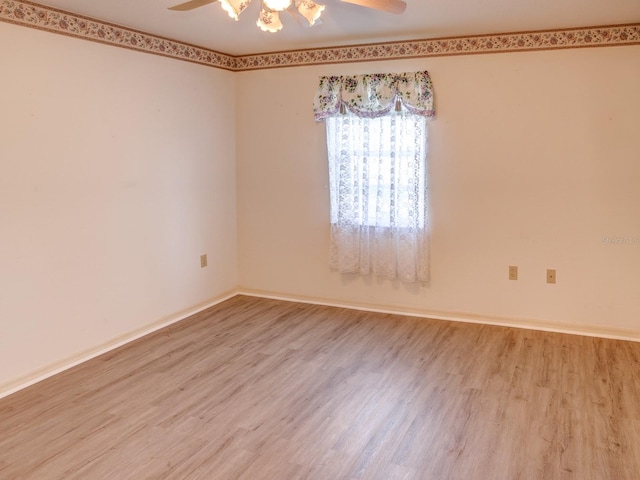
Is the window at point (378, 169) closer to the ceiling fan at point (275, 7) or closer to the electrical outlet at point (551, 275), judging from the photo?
the electrical outlet at point (551, 275)

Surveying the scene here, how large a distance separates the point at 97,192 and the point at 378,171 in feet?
7.21

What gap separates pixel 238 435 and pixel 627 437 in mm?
1921

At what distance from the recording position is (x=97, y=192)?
11.8 feet

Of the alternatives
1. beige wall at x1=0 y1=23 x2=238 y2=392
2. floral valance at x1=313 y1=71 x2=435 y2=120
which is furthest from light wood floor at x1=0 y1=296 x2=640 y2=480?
floral valance at x1=313 y1=71 x2=435 y2=120

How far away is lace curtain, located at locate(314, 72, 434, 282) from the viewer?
426cm

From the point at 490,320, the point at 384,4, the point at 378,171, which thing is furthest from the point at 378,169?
the point at 384,4

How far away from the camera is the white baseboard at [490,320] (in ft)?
12.9

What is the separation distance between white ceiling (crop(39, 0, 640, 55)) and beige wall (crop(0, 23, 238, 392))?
344 millimetres

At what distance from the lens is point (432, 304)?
445cm

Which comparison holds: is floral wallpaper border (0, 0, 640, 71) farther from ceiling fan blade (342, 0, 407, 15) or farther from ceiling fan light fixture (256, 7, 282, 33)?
ceiling fan blade (342, 0, 407, 15)

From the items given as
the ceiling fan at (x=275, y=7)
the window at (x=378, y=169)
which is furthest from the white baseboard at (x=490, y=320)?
the ceiling fan at (x=275, y=7)

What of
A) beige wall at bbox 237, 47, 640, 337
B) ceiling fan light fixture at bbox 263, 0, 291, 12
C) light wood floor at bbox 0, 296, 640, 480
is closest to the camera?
ceiling fan light fixture at bbox 263, 0, 291, 12

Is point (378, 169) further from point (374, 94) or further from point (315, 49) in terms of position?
point (315, 49)

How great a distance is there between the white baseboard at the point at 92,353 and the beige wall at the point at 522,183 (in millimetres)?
1360
